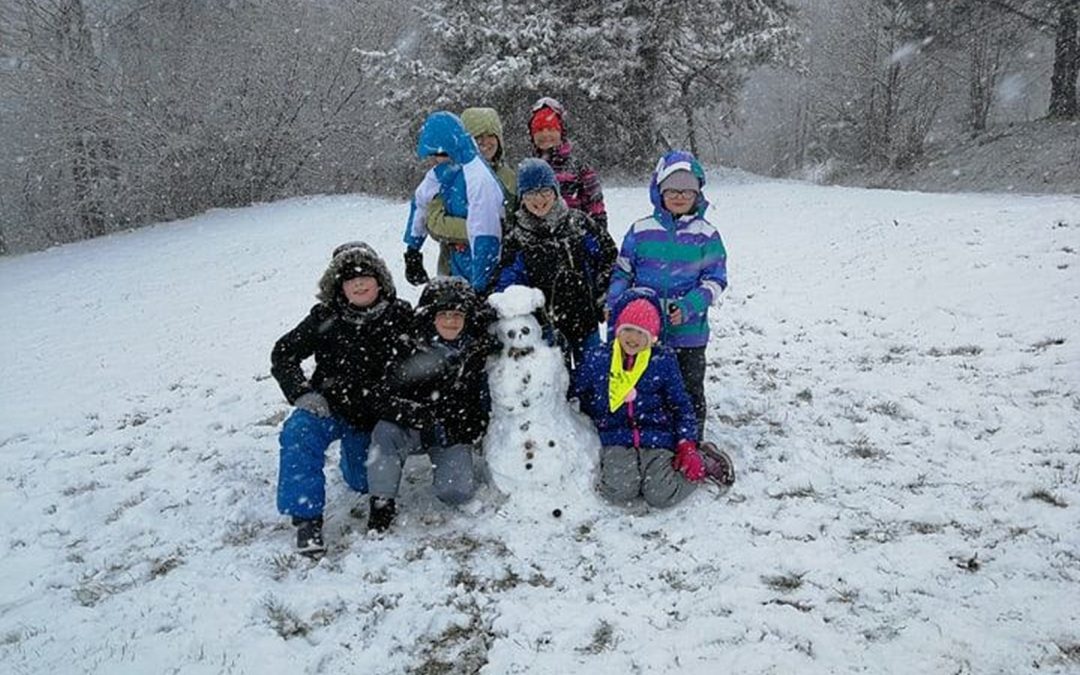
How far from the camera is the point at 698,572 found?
12.1 feet

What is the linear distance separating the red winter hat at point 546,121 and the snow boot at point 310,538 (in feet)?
10.9

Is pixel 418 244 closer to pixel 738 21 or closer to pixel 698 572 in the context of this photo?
pixel 698 572

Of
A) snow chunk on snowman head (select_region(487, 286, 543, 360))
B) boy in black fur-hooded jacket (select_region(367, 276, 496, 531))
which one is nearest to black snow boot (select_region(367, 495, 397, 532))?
boy in black fur-hooded jacket (select_region(367, 276, 496, 531))

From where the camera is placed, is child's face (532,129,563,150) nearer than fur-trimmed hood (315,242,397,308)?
No

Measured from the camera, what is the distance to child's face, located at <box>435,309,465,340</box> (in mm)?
4395

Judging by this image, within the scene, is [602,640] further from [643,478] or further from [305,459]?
[305,459]

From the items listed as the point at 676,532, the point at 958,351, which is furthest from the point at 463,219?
the point at 958,351

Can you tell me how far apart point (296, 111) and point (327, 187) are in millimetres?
3711

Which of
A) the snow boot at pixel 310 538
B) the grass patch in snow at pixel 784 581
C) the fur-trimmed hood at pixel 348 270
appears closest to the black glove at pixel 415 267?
the fur-trimmed hood at pixel 348 270

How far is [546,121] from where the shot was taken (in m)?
5.61

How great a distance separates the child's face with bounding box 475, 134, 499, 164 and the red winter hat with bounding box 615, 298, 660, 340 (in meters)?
1.83

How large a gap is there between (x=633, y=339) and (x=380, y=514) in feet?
6.00

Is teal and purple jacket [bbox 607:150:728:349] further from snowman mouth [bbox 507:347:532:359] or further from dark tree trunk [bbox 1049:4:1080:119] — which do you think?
dark tree trunk [bbox 1049:4:1080:119]

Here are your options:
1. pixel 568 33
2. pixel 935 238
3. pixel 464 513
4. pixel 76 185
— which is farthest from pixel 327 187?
pixel 464 513
